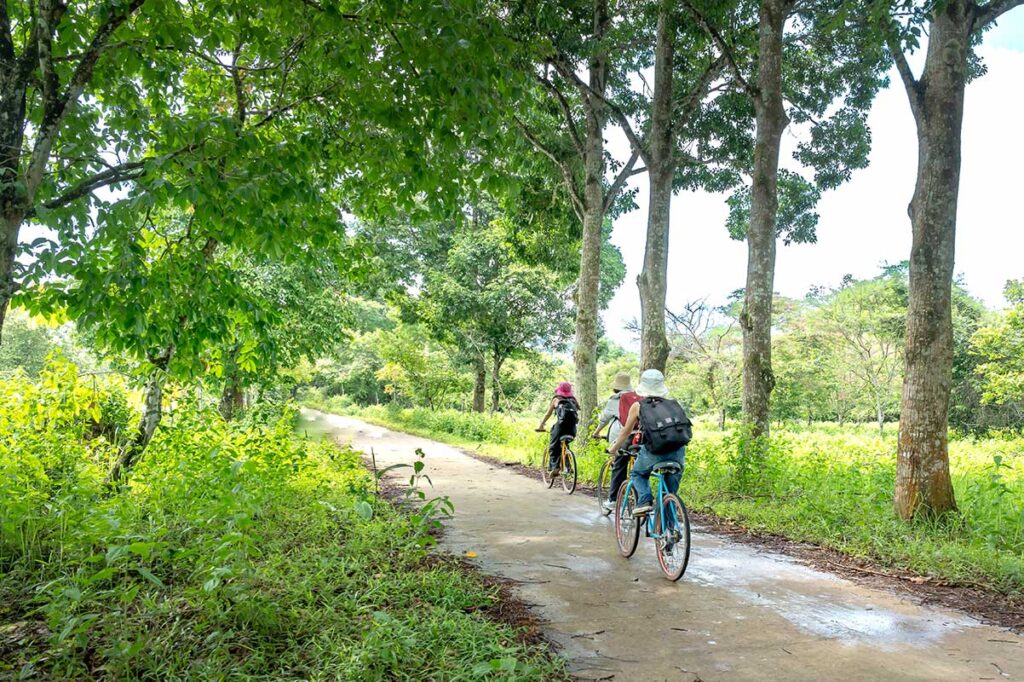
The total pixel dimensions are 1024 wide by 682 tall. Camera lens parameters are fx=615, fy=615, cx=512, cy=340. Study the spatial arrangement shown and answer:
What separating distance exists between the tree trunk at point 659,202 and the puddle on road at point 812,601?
23.3 feet

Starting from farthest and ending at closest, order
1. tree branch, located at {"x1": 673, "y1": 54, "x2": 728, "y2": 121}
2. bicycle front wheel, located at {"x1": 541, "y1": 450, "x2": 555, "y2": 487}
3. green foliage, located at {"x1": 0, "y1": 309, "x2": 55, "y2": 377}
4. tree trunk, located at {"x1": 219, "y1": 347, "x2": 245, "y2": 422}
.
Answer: green foliage, located at {"x1": 0, "y1": 309, "x2": 55, "y2": 377}, tree branch, located at {"x1": 673, "y1": 54, "x2": 728, "y2": 121}, tree trunk, located at {"x1": 219, "y1": 347, "x2": 245, "y2": 422}, bicycle front wheel, located at {"x1": 541, "y1": 450, "x2": 555, "y2": 487}

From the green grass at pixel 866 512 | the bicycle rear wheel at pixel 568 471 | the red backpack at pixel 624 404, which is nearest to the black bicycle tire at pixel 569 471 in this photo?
the bicycle rear wheel at pixel 568 471

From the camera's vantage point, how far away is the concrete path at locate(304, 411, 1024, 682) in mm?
3760

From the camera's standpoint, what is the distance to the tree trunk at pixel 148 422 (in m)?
6.66

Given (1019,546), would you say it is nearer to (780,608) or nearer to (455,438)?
(780,608)

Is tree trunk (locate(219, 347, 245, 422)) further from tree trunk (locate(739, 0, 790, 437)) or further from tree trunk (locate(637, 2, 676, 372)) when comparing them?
tree trunk (locate(739, 0, 790, 437))

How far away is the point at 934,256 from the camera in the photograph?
24.0 ft

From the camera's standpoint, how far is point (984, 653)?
407 cm

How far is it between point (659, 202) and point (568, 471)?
6.60 m

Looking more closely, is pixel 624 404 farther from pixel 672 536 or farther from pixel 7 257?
pixel 7 257

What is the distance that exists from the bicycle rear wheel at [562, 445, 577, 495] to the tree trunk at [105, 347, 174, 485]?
6.18 meters

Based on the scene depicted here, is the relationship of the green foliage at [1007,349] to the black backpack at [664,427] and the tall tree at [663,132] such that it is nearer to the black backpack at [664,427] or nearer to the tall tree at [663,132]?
the tall tree at [663,132]

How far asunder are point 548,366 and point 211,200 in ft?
80.2

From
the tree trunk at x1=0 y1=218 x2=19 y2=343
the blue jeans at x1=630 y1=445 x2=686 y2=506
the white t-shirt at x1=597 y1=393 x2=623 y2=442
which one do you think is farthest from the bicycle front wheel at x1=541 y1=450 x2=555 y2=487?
the tree trunk at x1=0 y1=218 x2=19 y2=343
